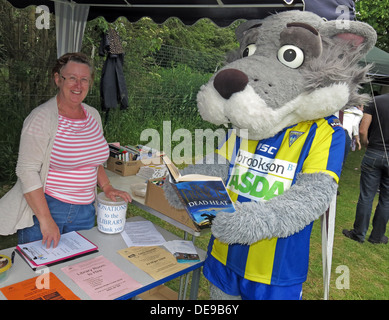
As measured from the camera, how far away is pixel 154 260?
1673mm

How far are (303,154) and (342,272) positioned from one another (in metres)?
2.67

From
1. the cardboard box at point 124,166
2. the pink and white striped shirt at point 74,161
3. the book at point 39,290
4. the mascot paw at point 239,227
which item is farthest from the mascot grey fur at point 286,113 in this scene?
the cardboard box at point 124,166

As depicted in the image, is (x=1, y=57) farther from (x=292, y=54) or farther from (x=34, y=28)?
(x=292, y=54)

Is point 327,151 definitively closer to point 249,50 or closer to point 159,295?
point 249,50

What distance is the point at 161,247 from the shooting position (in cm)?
183

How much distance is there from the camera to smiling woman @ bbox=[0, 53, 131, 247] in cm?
170

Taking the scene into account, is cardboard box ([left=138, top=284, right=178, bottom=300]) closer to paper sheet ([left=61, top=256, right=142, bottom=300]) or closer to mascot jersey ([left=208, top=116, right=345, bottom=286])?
paper sheet ([left=61, top=256, right=142, bottom=300])

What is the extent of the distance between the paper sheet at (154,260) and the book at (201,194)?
1.27 feet

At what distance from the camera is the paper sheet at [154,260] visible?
157 centimetres

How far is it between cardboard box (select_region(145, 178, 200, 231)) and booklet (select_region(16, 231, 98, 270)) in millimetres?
504

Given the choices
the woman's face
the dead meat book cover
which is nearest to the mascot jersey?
the dead meat book cover

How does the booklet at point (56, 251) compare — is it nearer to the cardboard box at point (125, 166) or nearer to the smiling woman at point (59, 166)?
the smiling woman at point (59, 166)

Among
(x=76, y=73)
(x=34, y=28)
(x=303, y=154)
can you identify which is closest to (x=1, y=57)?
(x=34, y=28)

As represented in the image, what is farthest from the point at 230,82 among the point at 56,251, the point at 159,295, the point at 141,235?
the point at 159,295
